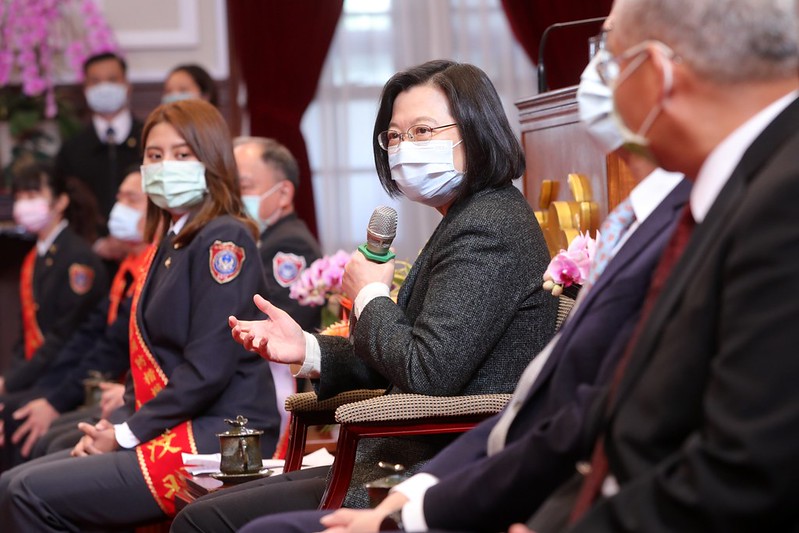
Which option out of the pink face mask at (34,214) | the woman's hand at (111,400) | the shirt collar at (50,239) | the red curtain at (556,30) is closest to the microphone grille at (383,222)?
the woman's hand at (111,400)

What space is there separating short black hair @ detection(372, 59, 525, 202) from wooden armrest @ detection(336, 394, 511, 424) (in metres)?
0.48

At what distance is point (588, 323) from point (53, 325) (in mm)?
3889

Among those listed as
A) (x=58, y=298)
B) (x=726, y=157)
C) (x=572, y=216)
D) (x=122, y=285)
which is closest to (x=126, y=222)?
(x=122, y=285)

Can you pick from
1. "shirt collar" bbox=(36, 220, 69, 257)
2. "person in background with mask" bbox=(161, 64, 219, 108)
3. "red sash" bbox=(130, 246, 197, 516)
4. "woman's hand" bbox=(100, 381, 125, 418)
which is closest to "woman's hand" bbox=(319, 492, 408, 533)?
A: "red sash" bbox=(130, 246, 197, 516)

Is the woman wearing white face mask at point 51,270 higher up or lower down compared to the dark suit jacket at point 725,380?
lower down

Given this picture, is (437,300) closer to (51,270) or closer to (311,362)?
(311,362)

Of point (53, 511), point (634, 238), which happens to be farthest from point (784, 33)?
point (53, 511)

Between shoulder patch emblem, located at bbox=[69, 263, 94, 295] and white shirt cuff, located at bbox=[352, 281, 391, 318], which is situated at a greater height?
white shirt cuff, located at bbox=[352, 281, 391, 318]

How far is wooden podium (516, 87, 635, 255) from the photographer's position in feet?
9.66

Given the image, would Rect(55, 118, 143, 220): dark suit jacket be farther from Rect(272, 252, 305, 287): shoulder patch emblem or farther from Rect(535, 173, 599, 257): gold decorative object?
Rect(535, 173, 599, 257): gold decorative object

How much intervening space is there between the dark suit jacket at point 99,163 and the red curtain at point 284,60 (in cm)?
96

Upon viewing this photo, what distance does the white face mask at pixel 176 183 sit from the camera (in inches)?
126

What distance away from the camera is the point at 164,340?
120 inches

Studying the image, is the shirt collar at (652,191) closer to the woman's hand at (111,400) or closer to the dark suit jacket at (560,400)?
the dark suit jacket at (560,400)
